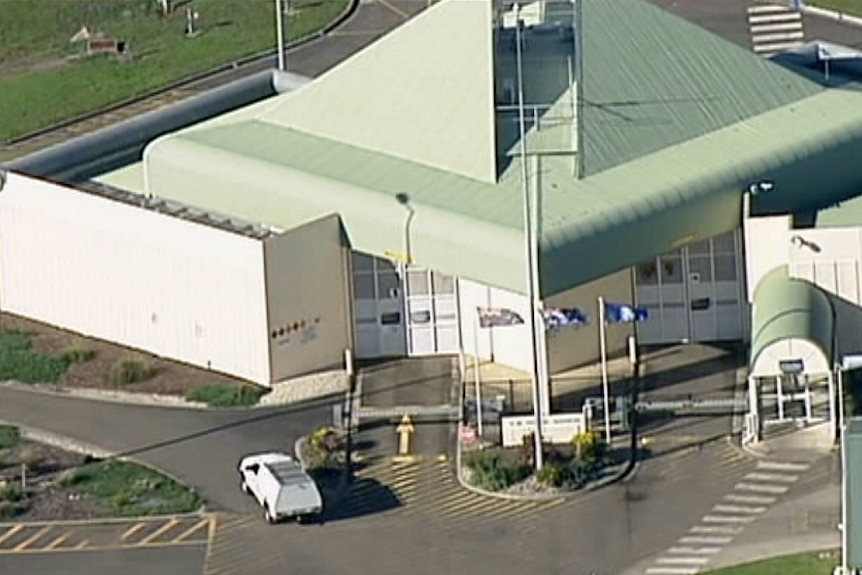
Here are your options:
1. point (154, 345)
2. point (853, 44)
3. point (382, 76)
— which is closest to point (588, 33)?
point (382, 76)

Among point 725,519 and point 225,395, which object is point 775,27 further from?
point 725,519

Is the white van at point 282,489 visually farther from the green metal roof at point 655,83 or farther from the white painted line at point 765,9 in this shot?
the white painted line at point 765,9

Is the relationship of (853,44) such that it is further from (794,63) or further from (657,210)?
(657,210)

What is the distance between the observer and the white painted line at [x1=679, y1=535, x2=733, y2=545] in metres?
83.9

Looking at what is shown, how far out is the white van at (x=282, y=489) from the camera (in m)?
86.1

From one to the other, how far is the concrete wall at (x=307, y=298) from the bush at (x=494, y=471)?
9.62m

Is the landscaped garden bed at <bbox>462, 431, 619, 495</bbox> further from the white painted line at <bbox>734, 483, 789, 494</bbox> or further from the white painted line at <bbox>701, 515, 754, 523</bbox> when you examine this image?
the white painted line at <bbox>701, 515, 754, 523</bbox>

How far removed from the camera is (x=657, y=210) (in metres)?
94.4

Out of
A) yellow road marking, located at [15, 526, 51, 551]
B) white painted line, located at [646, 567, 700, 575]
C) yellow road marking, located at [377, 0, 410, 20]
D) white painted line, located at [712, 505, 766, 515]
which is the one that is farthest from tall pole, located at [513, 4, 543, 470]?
yellow road marking, located at [377, 0, 410, 20]

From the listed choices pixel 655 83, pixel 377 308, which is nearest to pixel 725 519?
pixel 377 308

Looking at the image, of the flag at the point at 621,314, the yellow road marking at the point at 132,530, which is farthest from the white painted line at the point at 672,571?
the yellow road marking at the point at 132,530

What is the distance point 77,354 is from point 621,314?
18542 mm

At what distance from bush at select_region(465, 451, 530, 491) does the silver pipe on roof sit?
23.0 metres

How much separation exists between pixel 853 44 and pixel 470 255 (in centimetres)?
4332
